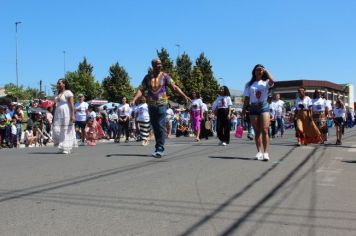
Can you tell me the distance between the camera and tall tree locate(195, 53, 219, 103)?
73.8 metres

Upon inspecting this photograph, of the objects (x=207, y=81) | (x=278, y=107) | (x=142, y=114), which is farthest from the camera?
(x=207, y=81)

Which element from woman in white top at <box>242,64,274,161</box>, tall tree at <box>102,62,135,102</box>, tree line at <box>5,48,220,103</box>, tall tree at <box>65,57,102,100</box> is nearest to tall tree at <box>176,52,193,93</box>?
tree line at <box>5,48,220,103</box>

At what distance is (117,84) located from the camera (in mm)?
73000

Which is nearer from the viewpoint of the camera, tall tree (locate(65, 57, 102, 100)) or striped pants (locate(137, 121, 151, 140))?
striped pants (locate(137, 121, 151, 140))

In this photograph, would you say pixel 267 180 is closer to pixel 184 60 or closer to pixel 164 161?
pixel 164 161

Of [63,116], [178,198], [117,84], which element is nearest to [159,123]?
[63,116]

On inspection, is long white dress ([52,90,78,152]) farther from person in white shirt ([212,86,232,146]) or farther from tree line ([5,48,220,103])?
tree line ([5,48,220,103])

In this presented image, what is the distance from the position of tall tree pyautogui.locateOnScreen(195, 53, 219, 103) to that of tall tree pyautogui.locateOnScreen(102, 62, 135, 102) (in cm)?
1078

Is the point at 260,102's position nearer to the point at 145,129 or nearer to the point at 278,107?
the point at 145,129

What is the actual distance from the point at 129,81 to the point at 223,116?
196 ft

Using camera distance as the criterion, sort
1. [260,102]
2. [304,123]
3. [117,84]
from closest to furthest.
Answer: [260,102], [304,123], [117,84]

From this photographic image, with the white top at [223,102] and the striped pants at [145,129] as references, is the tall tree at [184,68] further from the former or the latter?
the white top at [223,102]

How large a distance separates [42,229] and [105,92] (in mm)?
71921

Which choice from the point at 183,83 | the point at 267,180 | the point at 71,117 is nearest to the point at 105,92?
the point at 183,83
